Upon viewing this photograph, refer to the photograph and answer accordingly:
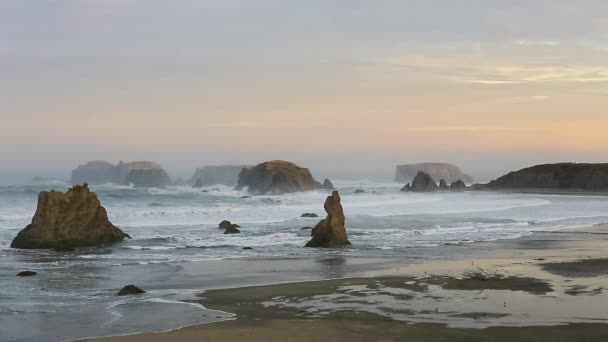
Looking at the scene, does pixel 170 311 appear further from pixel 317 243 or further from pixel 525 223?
pixel 525 223

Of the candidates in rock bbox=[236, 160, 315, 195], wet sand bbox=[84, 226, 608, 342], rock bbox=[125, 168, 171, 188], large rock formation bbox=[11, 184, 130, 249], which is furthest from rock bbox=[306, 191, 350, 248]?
rock bbox=[125, 168, 171, 188]

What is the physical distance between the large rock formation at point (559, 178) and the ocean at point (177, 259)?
62065 millimetres

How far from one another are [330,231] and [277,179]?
85115mm

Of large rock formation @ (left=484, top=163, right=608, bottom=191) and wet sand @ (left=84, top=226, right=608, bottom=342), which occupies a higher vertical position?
large rock formation @ (left=484, top=163, right=608, bottom=191)

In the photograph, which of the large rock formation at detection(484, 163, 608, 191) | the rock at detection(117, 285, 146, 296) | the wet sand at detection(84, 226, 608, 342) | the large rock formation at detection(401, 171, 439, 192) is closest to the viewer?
the wet sand at detection(84, 226, 608, 342)

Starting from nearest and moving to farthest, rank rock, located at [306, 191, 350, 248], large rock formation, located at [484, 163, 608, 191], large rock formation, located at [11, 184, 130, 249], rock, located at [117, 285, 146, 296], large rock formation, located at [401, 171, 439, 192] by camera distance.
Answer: rock, located at [117, 285, 146, 296]
large rock formation, located at [11, 184, 130, 249]
rock, located at [306, 191, 350, 248]
large rock formation, located at [484, 163, 608, 191]
large rock formation, located at [401, 171, 439, 192]

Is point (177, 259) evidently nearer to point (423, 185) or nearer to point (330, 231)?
point (330, 231)

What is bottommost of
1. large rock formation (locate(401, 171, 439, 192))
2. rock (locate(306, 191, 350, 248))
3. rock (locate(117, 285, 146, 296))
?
rock (locate(117, 285, 146, 296))

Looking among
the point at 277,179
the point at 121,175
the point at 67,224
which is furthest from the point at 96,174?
the point at 67,224

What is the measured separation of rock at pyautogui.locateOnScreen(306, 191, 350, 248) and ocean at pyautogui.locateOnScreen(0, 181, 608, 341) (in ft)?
3.38

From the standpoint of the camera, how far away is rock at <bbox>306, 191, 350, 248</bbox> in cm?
2873

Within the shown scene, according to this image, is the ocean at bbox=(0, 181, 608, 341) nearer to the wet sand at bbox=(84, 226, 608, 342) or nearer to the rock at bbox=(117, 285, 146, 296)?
the rock at bbox=(117, 285, 146, 296)

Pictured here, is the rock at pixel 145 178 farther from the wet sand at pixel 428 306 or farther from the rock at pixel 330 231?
the wet sand at pixel 428 306

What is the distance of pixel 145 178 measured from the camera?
16050 centimetres
